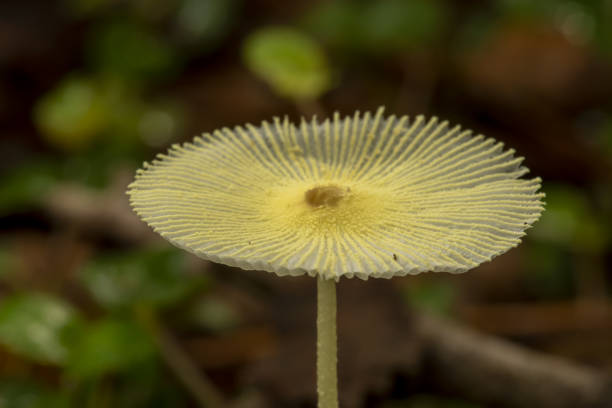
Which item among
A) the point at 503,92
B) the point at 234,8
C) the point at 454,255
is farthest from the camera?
the point at 234,8

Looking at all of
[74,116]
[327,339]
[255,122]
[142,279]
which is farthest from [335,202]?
[255,122]

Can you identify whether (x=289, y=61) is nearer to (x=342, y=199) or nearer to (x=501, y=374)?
(x=501, y=374)

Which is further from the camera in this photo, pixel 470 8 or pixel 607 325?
pixel 470 8

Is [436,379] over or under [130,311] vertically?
under

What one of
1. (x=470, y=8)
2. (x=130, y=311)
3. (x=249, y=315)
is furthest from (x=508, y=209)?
(x=470, y=8)

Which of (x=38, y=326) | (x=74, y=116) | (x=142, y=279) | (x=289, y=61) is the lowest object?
(x=38, y=326)

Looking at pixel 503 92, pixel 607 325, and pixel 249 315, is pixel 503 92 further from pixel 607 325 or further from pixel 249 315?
pixel 249 315

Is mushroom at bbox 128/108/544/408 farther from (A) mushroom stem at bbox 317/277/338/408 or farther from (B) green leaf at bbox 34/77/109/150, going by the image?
(B) green leaf at bbox 34/77/109/150
